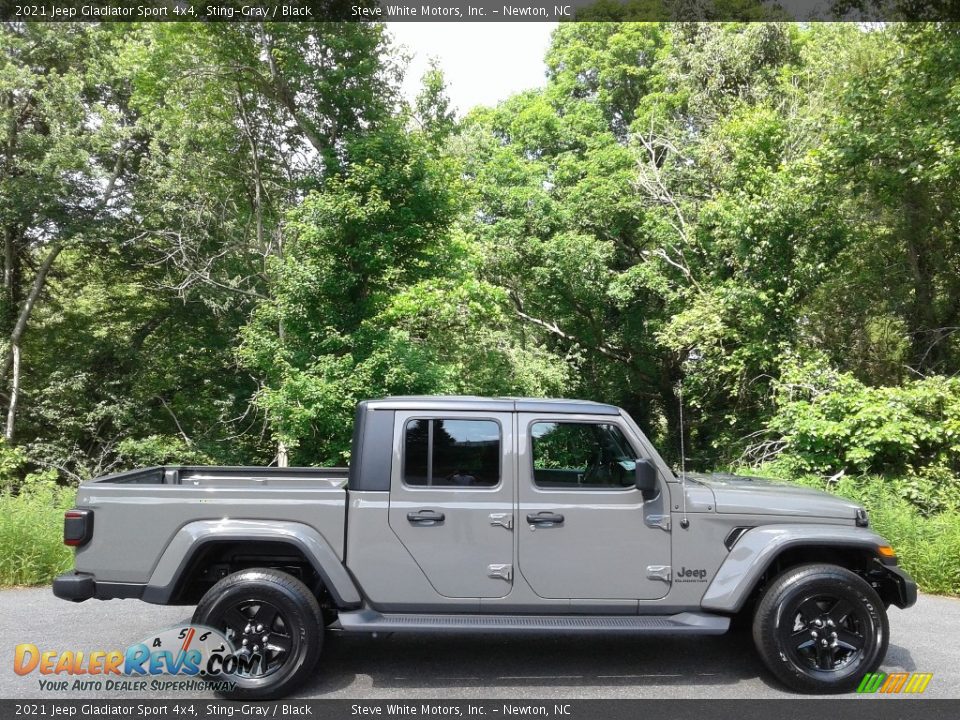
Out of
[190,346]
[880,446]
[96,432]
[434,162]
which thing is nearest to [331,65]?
[434,162]

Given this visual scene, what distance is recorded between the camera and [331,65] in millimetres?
16703

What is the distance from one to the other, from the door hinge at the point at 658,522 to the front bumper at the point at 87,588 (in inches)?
127

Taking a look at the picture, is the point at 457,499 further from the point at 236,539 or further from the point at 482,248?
the point at 482,248

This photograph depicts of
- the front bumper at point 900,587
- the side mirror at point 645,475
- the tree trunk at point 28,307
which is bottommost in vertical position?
the front bumper at point 900,587

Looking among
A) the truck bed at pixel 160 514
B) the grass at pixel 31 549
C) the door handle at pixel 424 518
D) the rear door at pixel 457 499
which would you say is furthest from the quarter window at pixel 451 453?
the grass at pixel 31 549

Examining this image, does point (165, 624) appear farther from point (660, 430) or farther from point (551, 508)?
point (660, 430)

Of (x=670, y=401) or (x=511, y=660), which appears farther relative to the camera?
(x=670, y=401)

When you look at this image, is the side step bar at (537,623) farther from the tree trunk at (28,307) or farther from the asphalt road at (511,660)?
the tree trunk at (28,307)

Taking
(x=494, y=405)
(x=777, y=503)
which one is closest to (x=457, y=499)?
(x=494, y=405)

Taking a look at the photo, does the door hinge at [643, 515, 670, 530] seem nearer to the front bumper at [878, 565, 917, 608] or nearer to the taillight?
the front bumper at [878, 565, 917, 608]

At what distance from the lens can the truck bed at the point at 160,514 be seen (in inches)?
175

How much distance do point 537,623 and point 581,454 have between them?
1184 millimetres

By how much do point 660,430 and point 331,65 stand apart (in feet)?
48.6

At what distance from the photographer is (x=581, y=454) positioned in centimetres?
502
